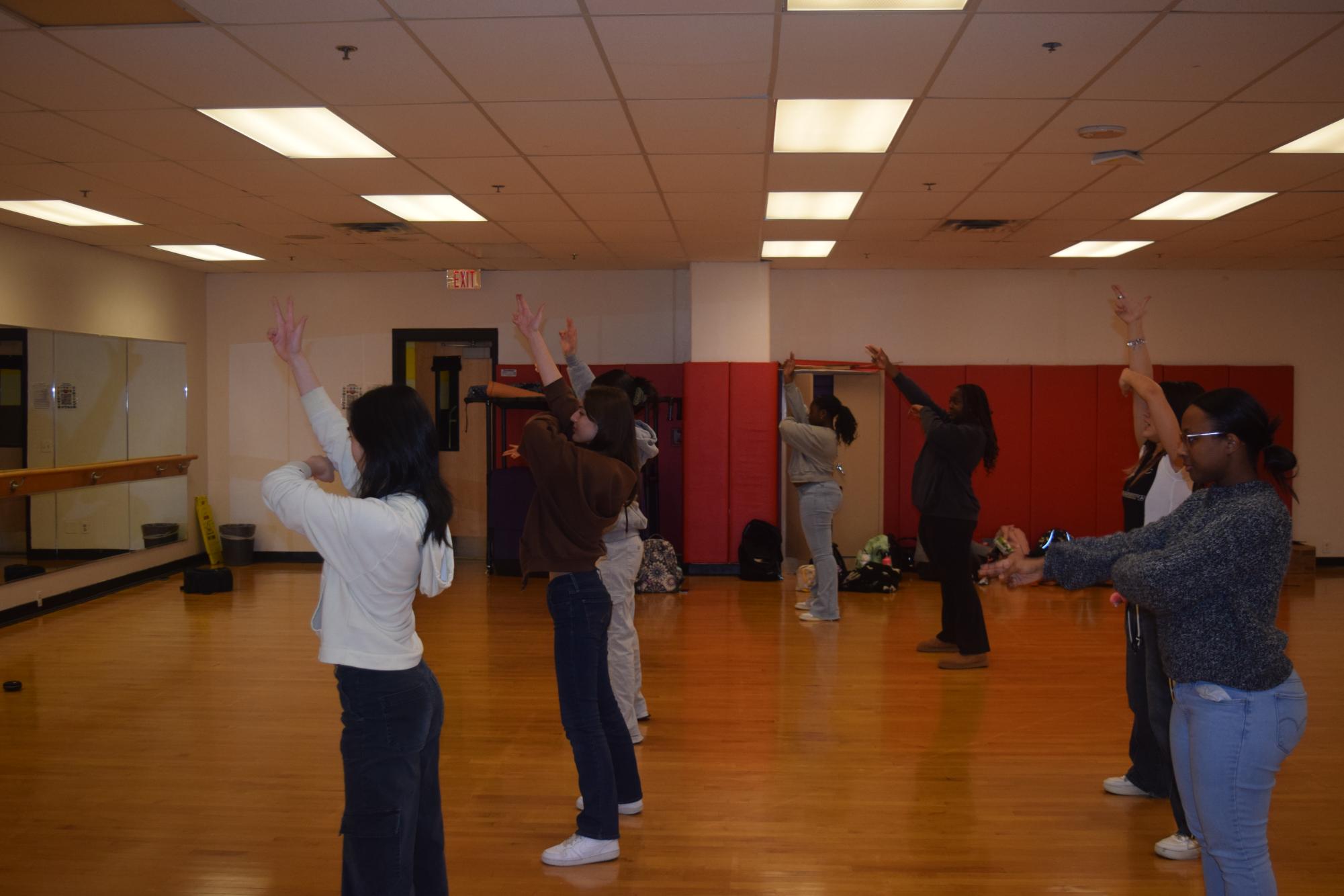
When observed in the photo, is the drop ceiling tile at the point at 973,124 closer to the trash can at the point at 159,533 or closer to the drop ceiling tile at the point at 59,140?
the drop ceiling tile at the point at 59,140

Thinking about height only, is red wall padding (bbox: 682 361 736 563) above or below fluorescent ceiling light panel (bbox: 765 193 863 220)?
below

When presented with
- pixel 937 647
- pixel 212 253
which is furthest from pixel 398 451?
pixel 212 253

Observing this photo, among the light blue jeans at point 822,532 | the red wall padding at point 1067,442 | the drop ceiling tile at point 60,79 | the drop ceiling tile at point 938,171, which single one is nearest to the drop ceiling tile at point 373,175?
the drop ceiling tile at point 60,79

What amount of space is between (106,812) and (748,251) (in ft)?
23.1

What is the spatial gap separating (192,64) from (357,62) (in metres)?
0.73

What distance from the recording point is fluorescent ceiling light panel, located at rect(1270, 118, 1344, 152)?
536 centimetres

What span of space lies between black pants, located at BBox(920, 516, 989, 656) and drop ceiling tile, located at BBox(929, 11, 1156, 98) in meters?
2.61

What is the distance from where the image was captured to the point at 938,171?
6199 millimetres

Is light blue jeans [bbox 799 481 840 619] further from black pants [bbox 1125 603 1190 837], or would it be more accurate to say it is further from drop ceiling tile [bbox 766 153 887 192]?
black pants [bbox 1125 603 1190 837]

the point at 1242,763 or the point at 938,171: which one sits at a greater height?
the point at 938,171

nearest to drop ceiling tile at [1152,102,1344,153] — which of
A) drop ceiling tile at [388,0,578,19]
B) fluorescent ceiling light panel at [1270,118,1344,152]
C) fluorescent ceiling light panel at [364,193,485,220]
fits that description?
fluorescent ceiling light panel at [1270,118,1344,152]

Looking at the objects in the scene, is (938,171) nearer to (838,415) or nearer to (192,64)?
(838,415)

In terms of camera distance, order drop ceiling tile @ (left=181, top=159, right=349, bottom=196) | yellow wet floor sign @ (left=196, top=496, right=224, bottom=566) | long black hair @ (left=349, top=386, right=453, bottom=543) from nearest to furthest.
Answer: long black hair @ (left=349, top=386, right=453, bottom=543) < drop ceiling tile @ (left=181, top=159, right=349, bottom=196) < yellow wet floor sign @ (left=196, top=496, right=224, bottom=566)

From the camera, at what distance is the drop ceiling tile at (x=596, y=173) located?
5.97 meters
